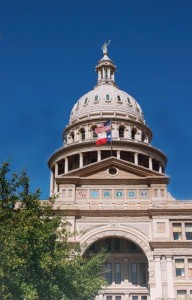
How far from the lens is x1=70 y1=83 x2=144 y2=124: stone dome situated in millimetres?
89562

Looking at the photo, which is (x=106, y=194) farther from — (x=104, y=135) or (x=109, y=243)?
(x=104, y=135)

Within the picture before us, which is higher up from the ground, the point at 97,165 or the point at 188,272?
the point at 97,165

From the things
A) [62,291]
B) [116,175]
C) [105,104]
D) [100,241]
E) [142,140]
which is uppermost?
[105,104]

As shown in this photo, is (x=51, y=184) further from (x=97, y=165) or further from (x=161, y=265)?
(x=161, y=265)

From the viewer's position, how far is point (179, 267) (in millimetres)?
54875

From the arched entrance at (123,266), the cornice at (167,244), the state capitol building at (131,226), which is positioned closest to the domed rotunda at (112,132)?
the state capitol building at (131,226)

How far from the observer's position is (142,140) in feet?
291

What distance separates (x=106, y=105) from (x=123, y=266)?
38.7 m

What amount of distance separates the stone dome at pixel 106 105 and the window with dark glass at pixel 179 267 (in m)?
38.3

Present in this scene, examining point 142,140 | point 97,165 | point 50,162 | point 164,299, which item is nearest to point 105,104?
point 142,140

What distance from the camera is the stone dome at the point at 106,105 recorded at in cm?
8956

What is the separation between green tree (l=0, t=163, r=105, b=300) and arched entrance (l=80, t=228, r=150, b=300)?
16.2 meters

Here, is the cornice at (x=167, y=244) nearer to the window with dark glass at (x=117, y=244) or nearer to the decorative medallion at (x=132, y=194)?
the window with dark glass at (x=117, y=244)

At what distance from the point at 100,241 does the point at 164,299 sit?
36.3ft
